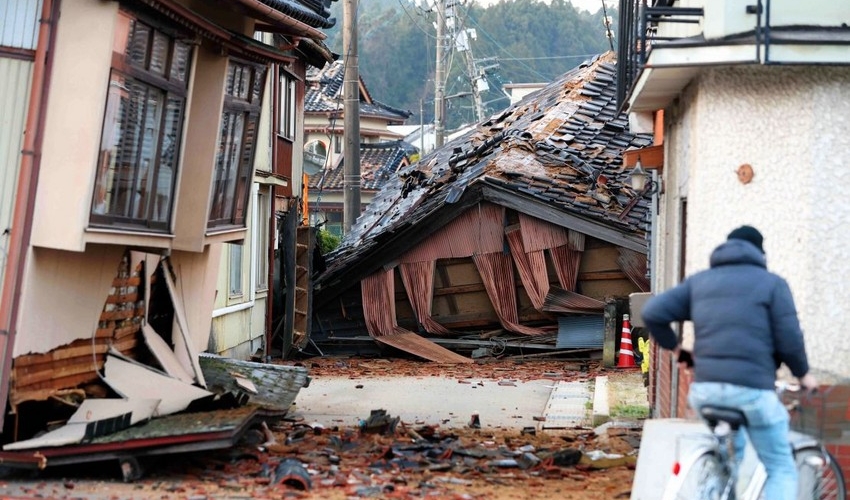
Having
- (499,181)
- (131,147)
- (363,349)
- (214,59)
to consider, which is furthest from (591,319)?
(131,147)

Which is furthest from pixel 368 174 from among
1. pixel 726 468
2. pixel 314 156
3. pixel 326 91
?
pixel 726 468

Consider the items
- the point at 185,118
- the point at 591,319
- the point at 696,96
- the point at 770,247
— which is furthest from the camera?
the point at 591,319

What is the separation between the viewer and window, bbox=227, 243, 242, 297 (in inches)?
771

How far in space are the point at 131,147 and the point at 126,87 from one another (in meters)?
0.57

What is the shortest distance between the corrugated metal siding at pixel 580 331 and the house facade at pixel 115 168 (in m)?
9.63

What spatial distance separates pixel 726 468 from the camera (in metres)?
6.46

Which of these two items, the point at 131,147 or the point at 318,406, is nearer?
the point at 131,147

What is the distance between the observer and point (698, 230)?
866cm

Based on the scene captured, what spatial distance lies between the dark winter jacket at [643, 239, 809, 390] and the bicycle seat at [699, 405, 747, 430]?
16 centimetres

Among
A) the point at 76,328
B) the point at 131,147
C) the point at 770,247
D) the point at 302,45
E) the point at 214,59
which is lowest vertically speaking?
the point at 76,328

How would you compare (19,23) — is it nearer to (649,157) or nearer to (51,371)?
(51,371)

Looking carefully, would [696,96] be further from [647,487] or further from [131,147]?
[131,147]

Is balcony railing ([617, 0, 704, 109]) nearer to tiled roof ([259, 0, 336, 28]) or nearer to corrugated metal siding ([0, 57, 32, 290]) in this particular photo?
tiled roof ([259, 0, 336, 28])

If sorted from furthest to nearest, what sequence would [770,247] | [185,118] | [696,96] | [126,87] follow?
[185,118], [126,87], [696,96], [770,247]
